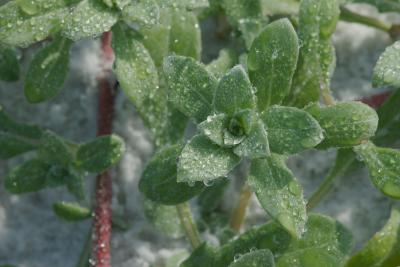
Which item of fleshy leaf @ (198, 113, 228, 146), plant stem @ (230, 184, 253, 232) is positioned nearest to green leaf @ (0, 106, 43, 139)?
plant stem @ (230, 184, 253, 232)

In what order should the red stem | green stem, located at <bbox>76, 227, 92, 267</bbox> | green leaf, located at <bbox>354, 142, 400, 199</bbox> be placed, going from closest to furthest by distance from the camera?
green leaf, located at <bbox>354, 142, 400, 199</bbox> → the red stem → green stem, located at <bbox>76, 227, 92, 267</bbox>

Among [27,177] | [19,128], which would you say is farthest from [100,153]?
[19,128]

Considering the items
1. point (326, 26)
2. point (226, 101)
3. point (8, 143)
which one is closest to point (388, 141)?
point (326, 26)

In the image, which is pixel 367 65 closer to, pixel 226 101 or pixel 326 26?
pixel 326 26

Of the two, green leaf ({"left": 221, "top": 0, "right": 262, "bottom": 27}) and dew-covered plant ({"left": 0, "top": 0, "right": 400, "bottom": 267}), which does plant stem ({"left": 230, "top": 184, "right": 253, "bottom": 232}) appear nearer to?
dew-covered plant ({"left": 0, "top": 0, "right": 400, "bottom": 267})

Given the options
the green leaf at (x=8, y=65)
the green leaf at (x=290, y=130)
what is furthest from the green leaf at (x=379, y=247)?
the green leaf at (x=8, y=65)

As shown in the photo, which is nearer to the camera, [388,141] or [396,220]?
[396,220]
